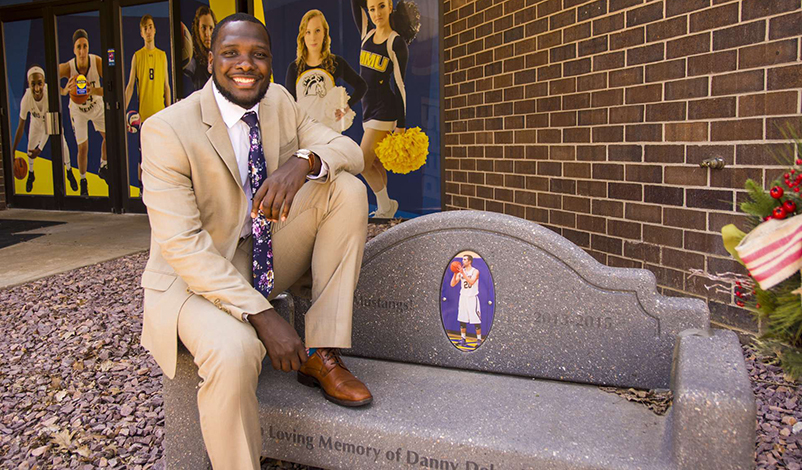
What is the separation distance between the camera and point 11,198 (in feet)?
31.1

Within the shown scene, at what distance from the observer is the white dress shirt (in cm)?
226

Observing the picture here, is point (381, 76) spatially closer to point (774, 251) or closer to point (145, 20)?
point (145, 20)

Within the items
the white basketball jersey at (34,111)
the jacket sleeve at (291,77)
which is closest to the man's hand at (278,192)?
the jacket sleeve at (291,77)

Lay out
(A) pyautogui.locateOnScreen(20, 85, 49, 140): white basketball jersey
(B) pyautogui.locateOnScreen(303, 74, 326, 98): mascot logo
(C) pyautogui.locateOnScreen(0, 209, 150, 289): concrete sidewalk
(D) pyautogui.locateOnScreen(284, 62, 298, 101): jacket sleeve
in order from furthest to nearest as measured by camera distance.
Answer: (A) pyautogui.locateOnScreen(20, 85, 49, 140): white basketball jersey < (D) pyautogui.locateOnScreen(284, 62, 298, 101): jacket sleeve < (B) pyautogui.locateOnScreen(303, 74, 326, 98): mascot logo < (C) pyautogui.locateOnScreen(0, 209, 150, 289): concrete sidewalk

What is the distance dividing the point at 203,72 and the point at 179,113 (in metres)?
6.54

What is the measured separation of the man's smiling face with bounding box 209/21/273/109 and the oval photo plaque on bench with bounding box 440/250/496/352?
0.95 m

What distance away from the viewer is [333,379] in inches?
84.3

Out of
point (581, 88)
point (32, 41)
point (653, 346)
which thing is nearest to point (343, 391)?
point (653, 346)

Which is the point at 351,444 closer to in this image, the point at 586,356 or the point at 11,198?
the point at 586,356

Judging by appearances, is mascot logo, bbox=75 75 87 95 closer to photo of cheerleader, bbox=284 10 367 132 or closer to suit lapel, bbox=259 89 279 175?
photo of cheerleader, bbox=284 10 367 132

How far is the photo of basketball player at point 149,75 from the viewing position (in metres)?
8.37

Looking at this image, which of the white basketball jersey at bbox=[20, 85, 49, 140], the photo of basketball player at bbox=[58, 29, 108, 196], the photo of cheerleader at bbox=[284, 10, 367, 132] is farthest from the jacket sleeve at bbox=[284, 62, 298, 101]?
the white basketball jersey at bbox=[20, 85, 49, 140]

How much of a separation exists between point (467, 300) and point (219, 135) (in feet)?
3.47

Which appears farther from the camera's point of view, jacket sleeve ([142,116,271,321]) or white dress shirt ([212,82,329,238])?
white dress shirt ([212,82,329,238])
